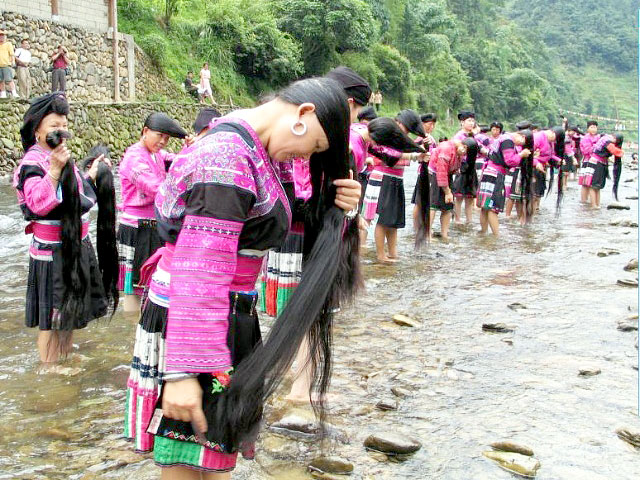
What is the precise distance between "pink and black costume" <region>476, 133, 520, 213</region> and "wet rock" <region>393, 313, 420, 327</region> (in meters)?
5.13

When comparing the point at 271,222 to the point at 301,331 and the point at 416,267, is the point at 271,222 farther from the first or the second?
the point at 416,267

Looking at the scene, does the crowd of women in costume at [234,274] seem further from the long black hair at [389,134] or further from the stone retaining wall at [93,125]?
the stone retaining wall at [93,125]

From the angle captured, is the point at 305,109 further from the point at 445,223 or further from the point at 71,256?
the point at 445,223

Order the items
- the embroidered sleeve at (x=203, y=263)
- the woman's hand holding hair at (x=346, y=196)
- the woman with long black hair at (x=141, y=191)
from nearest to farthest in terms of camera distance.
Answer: the embroidered sleeve at (x=203, y=263), the woman's hand holding hair at (x=346, y=196), the woman with long black hair at (x=141, y=191)

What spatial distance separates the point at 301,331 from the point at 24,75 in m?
17.2

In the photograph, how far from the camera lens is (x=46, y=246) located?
451 cm

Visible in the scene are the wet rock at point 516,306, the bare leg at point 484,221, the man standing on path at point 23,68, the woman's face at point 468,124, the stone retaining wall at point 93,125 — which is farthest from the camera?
the man standing on path at point 23,68

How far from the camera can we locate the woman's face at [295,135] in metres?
2.20

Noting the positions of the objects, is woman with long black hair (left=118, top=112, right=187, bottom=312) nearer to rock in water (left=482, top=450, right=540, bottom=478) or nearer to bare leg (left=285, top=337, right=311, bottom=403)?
bare leg (left=285, top=337, right=311, bottom=403)

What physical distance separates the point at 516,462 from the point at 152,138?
12.9ft

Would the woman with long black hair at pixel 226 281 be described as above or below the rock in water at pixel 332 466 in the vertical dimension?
above

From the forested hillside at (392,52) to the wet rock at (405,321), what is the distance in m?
2.76

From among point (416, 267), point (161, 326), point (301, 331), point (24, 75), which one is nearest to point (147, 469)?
point (161, 326)

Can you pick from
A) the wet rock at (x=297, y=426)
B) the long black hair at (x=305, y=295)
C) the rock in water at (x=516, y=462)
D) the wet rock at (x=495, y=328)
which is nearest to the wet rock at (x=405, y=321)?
the wet rock at (x=495, y=328)
